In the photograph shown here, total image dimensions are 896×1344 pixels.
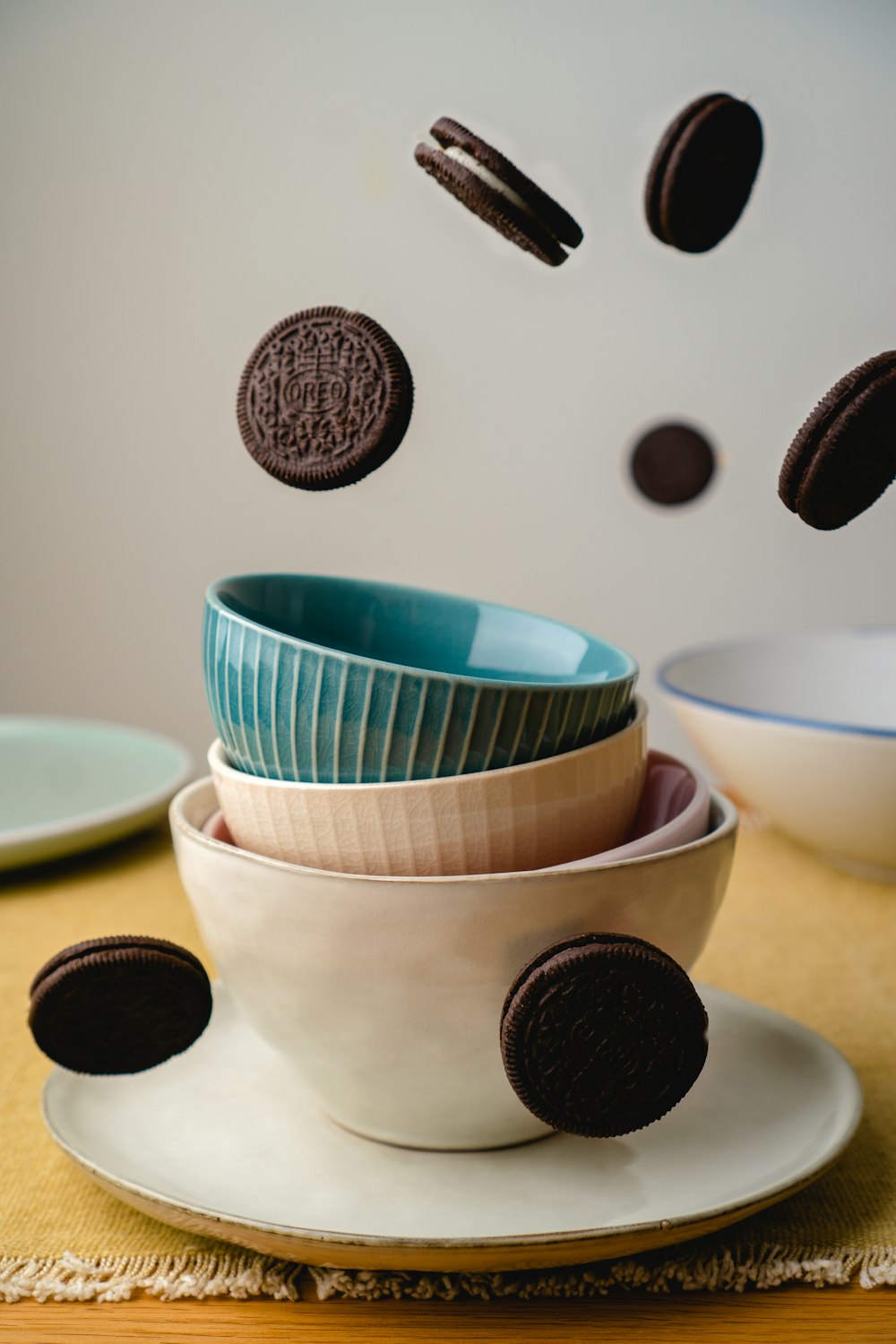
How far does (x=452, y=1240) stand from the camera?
404 millimetres

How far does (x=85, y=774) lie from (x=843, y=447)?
85 cm

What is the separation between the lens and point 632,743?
495 millimetres

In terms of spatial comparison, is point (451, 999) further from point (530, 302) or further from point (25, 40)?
point (25, 40)

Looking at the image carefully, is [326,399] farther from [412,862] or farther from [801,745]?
[801,745]

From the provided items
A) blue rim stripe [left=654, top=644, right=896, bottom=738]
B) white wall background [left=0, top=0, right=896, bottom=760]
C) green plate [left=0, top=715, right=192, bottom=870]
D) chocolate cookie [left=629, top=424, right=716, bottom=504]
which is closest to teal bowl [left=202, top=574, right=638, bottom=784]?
blue rim stripe [left=654, top=644, right=896, bottom=738]

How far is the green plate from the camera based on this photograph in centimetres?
96

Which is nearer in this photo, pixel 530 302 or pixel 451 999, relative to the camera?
pixel 451 999

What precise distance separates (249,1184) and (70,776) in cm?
71

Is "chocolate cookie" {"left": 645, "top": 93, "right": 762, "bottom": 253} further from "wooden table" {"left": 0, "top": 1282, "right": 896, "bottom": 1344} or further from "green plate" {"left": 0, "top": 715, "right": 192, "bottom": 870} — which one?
"green plate" {"left": 0, "top": 715, "right": 192, "bottom": 870}

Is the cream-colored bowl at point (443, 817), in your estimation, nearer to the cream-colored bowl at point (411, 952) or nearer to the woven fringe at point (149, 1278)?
the cream-colored bowl at point (411, 952)

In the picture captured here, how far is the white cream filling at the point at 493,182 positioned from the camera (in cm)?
46

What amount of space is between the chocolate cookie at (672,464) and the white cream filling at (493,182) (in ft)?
2.37

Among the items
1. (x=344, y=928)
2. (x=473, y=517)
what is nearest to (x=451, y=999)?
(x=344, y=928)

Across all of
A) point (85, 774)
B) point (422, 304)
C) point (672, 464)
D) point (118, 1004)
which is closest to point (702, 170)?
point (118, 1004)
